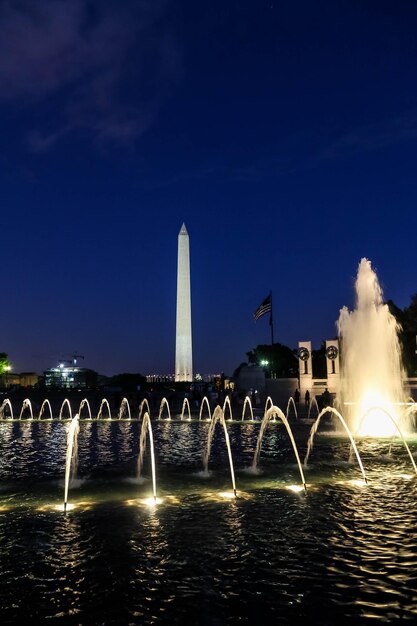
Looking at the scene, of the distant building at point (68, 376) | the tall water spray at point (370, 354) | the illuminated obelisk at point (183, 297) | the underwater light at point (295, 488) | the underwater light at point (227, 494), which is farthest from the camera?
the distant building at point (68, 376)

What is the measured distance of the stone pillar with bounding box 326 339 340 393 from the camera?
48656 millimetres

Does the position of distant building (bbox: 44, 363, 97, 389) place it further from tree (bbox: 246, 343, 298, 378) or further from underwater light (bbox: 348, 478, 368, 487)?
underwater light (bbox: 348, 478, 368, 487)

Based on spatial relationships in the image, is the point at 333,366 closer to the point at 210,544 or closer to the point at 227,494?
the point at 227,494

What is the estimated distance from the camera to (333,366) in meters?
50.2

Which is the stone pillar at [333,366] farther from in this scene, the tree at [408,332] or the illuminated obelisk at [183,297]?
the illuminated obelisk at [183,297]

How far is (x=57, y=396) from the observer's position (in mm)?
55000

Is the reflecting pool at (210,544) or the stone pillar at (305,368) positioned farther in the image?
the stone pillar at (305,368)

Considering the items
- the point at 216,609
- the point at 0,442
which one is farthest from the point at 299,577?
the point at 0,442

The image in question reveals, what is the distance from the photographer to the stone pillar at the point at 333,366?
160 ft

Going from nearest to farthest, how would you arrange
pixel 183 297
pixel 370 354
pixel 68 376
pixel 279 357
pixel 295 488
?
pixel 295 488 → pixel 370 354 → pixel 183 297 → pixel 279 357 → pixel 68 376

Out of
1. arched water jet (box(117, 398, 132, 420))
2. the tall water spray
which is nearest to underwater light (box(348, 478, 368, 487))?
the tall water spray

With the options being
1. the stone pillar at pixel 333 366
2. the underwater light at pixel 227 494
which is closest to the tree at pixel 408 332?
the stone pillar at pixel 333 366

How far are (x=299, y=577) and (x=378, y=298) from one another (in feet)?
97.8

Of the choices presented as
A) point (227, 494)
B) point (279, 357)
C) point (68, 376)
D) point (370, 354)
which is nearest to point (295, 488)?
point (227, 494)
